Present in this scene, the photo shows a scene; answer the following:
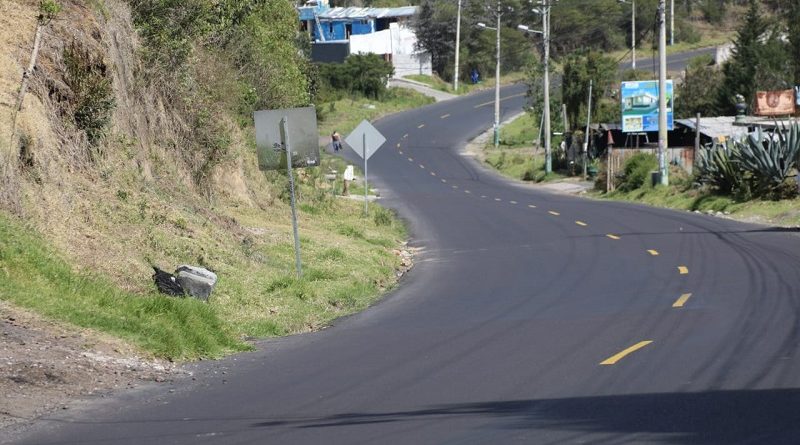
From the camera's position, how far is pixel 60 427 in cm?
1047

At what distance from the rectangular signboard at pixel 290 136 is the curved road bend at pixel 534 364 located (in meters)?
2.81

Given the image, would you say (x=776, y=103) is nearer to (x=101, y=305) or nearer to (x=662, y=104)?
(x=662, y=104)

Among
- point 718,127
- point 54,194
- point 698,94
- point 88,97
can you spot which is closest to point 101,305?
point 54,194

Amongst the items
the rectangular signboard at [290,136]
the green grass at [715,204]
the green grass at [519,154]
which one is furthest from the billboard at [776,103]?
the rectangular signboard at [290,136]

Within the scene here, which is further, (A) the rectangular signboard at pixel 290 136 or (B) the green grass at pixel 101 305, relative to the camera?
(A) the rectangular signboard at pixel 290 136

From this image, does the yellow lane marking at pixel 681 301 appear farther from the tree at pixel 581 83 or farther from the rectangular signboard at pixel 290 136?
the tree at pixel 581 83

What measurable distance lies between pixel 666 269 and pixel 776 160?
14.3 metres

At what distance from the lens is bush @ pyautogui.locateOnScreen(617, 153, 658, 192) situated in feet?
151

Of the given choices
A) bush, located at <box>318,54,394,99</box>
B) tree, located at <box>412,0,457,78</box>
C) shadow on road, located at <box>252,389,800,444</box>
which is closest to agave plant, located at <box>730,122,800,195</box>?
shadow on road, located at <box>252,389,800,444</box>

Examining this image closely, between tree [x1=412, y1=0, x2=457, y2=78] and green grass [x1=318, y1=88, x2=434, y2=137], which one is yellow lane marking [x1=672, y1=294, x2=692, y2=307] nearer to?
green grass [x1=318, y1=88, x2=434, y2=137]

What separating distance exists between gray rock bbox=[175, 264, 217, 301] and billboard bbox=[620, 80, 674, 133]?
43.5 meters

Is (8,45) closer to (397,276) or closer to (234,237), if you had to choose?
(234,237)

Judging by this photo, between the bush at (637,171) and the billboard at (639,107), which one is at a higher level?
the billboard at (639,107)

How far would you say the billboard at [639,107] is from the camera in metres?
58.8
